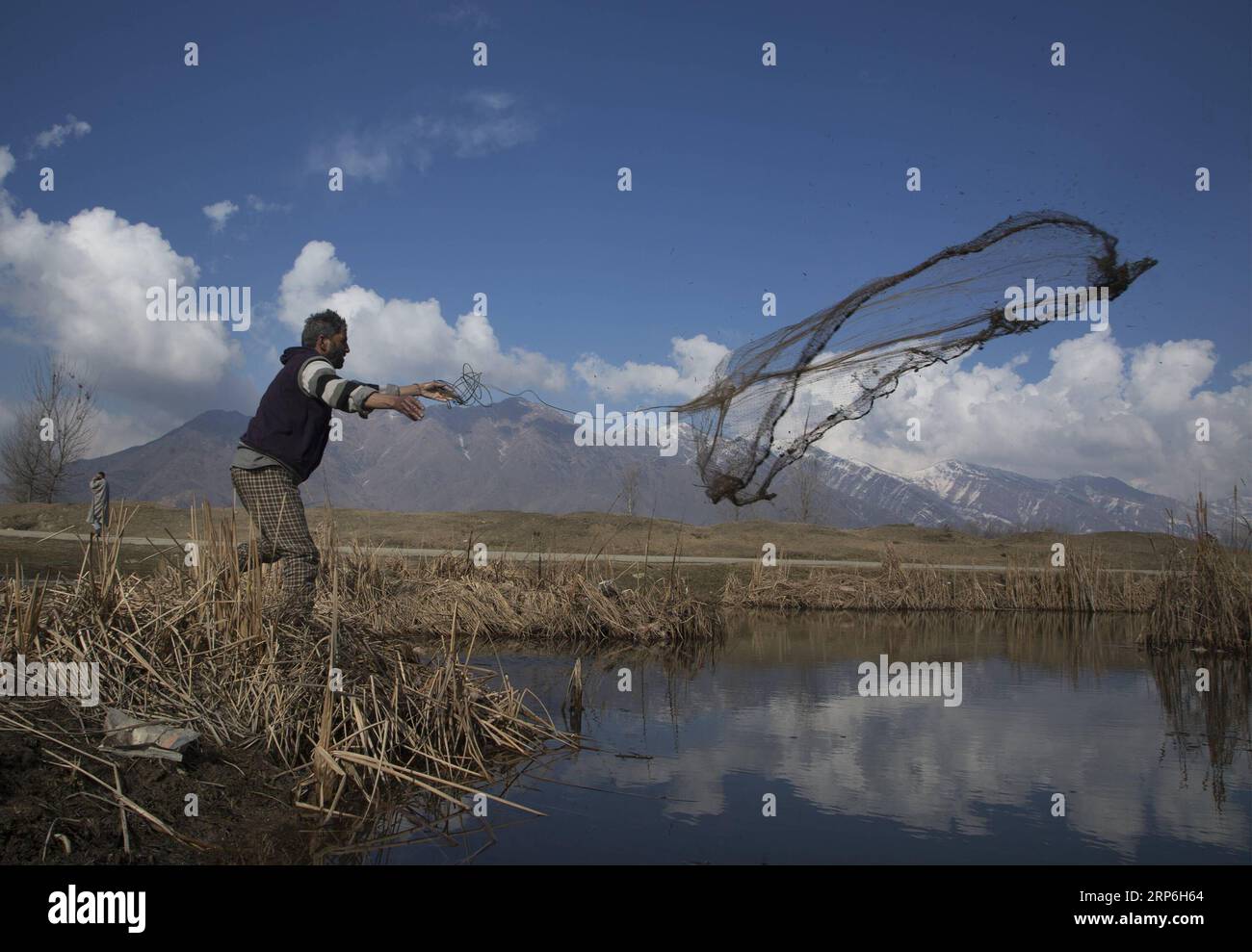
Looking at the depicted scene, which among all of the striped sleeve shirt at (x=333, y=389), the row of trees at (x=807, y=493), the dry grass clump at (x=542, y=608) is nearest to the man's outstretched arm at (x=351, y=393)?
the striped sleeve shirt at (x=333, y=389)

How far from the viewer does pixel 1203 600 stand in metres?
13.0

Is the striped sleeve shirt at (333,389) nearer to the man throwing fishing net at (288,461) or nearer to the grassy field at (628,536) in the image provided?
the man throwing fishing net at (288,461)

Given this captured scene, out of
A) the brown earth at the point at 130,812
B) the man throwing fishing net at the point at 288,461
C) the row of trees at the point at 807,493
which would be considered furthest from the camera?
the row of trees at the point at 807,493

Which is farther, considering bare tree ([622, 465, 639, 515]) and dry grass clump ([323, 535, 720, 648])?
bare tree ([622, 465, 639, 515])

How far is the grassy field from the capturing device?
31.9 meters

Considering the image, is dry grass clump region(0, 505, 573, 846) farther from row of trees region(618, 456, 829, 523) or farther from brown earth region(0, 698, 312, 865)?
row of trees region(618, 456, 829, 523)

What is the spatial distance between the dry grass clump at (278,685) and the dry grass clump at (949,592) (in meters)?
12.9

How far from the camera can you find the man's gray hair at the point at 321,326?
666 cm

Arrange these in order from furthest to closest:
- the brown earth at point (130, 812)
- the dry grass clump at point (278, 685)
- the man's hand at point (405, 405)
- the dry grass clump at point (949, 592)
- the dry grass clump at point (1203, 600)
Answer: the dry grass clump at point (949, 592) → the dry grass clump at point (1203, 600) → the man's hand at point (405, 405) → the dry grass clump at point (278, 685) → the brown earth at point (130, 812)

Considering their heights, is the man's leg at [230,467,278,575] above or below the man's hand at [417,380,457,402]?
below

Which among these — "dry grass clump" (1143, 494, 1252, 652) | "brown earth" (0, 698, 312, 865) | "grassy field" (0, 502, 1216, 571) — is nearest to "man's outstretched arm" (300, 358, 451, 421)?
"brown earth" (0, 698, 312, 865)

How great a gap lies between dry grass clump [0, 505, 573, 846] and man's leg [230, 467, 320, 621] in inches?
11.0

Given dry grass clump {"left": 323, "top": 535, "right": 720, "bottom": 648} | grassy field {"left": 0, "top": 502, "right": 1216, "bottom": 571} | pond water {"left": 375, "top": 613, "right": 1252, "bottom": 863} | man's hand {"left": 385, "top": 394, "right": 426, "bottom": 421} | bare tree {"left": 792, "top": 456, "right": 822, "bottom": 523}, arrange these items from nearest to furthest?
pond water {"left": 375, "top": 613, "right": 1252, "bottom": 863} → man's hand {"left": 385, "top": 394, "right": 426, "bottom": 421} → dry grass clump {"left": 323, "top": 535, "right": 720, "bottom": 648} → grassy field {"left": 0, "top": 502, "right": 1216, "bottom": 571} → bare tree {"left": 792, "top": 456, "right": 822, "bottom": 523}
